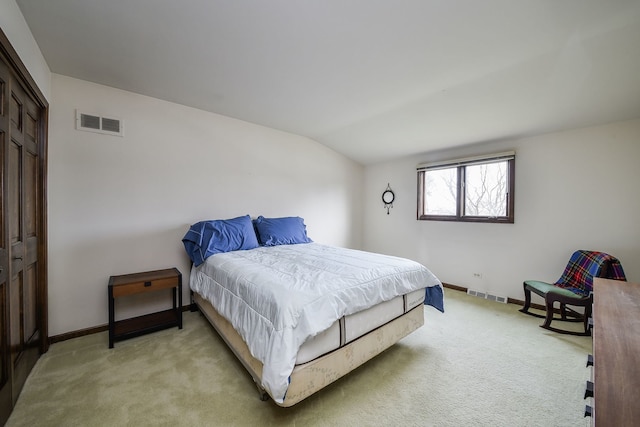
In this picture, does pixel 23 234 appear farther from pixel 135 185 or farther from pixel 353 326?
pixel 353 326

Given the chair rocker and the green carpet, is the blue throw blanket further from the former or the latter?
the chair rocker

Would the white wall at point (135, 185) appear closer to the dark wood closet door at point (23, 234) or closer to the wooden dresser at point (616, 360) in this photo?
the dark wood closet door at point (23, 234)

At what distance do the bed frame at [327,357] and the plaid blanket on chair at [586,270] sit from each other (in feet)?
5.66

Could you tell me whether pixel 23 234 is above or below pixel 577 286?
above

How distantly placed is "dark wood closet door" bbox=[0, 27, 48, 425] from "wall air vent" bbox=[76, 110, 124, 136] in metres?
0.26

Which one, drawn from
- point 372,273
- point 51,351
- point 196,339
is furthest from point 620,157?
point 51,351

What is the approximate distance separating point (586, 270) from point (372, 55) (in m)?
2.95

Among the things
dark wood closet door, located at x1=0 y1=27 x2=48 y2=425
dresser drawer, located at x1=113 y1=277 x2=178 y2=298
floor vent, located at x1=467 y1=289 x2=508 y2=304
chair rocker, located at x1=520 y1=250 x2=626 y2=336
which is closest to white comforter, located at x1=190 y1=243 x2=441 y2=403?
dresser drawer, located at x1=113 y1=277 x2=178 y2=298

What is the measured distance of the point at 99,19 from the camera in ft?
5.49

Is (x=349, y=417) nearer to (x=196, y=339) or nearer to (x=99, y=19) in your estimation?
(x=196, y=339)

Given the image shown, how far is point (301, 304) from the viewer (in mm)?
1418

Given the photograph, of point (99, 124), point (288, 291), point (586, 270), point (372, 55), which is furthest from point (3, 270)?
point (586, 270)

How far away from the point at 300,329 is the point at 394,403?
0.83m

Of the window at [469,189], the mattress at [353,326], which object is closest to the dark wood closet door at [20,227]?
the mattress at [353,326]
